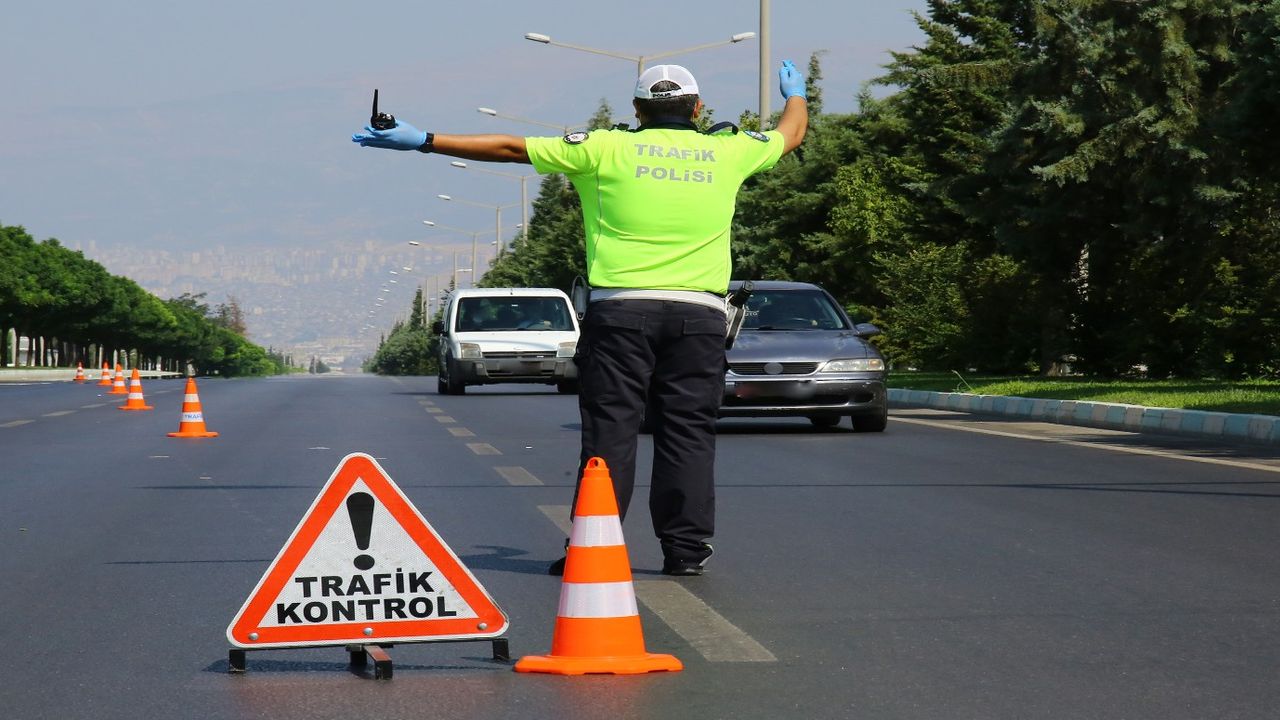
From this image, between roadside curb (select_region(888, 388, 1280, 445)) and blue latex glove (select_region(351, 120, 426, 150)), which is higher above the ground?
blue latex glove (select_region(351, 120, 426, 150))

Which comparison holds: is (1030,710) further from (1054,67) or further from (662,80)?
(1054,67)

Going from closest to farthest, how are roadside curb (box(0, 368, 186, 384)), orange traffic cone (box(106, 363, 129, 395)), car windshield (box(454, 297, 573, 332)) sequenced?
car windshield (box(454, 297, 573, 332)), orange traffic cone (box(106, 363, 129, 395)), roadside curb (box(0, 368, 186, 384))

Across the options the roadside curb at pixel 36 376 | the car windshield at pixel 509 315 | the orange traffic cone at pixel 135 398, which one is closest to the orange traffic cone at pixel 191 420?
the orange traffic cone at pixel 135 398

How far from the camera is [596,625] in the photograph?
5.57 meters

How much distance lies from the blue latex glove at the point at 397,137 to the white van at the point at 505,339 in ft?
75.8

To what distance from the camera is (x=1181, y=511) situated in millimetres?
10422

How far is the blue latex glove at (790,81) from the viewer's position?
312 inches

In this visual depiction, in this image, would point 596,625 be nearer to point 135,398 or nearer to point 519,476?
point 519,476

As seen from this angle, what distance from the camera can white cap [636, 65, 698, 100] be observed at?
23.6 feet

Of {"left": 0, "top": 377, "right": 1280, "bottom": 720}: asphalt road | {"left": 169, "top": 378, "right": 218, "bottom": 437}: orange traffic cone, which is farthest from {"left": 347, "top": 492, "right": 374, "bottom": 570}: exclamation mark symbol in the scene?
{"left": 169, "top": 378, "right": 218, "bottom": 437}: orange traffic cone

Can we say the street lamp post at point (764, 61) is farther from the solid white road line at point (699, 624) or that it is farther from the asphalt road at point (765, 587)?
the solid white road line at point (699, 624)

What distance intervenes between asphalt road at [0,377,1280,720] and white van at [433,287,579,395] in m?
15.2

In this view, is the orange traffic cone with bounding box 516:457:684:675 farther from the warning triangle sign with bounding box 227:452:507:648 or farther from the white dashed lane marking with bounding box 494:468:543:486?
the white dashed lane marking with bounding box 494:468:543:486

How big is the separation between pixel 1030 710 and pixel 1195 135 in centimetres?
2302
